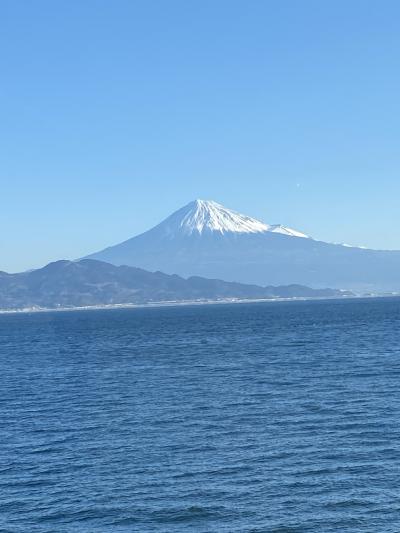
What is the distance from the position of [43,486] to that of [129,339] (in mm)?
122563

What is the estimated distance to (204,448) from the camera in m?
51.2

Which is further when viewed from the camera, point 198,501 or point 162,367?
Answer: point 162,367

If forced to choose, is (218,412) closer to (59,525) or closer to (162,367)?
(59,525)

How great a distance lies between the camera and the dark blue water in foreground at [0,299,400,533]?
127 ft

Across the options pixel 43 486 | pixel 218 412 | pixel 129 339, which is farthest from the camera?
pixel 129 339

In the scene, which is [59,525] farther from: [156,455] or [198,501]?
[156,455]

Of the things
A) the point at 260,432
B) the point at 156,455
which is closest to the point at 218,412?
the point at 260,432

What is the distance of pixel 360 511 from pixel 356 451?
10614 mm

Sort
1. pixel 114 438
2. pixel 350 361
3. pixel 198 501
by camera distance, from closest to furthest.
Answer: pixel 198 501
pixel 114 438
pixel 350 361

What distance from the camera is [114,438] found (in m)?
55.3

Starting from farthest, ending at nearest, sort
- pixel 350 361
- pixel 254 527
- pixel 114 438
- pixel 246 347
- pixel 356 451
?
pixel 246 347 → pixel 350 361 → pixel 114 438 → pixel 356 451 → pixel 254 527

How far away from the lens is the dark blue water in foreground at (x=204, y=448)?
38.8m

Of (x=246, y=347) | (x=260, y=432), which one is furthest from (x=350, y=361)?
(x=260, y=432)

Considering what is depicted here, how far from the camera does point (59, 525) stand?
Answer: 37.9 meters
